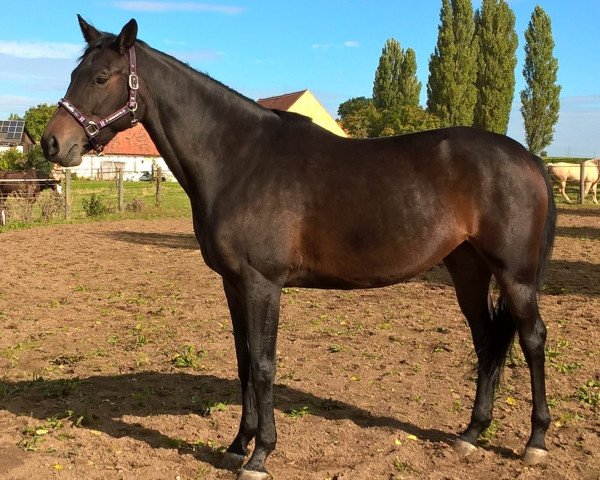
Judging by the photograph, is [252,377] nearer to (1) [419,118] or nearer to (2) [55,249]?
(2) [55,249]

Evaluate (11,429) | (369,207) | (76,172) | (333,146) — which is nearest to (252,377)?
(369,207)

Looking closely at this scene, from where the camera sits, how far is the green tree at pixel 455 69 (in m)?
45.2

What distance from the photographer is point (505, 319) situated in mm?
4059

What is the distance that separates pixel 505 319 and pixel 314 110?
136 feet

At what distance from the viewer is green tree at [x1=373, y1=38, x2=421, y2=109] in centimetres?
5816

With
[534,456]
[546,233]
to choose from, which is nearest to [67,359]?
[534,456]

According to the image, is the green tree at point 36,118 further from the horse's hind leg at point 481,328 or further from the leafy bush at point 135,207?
the horse's hind leg at point 481,328

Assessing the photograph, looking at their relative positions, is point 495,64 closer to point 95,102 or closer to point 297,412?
point 297,412

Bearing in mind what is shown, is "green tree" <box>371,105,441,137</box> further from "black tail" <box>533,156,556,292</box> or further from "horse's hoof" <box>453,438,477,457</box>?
"horse's hoof" <box>453,438,477,457</box>

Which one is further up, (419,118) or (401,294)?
(419,118)

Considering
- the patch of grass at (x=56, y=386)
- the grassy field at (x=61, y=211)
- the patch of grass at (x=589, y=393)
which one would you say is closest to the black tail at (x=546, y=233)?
the patch of grass at (x=589, y=393)

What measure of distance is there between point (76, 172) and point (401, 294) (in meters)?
48.5

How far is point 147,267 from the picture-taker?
10852 millimetres

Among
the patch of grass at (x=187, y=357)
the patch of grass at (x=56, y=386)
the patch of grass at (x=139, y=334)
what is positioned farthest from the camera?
the patch of grass at (x=139, y=334)
